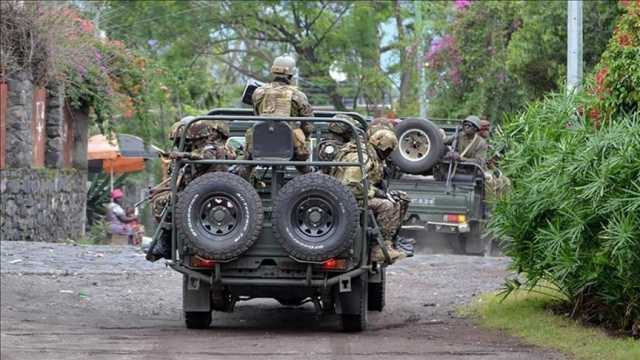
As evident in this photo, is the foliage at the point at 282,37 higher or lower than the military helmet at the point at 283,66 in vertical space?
higher

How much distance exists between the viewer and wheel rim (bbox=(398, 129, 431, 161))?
20.4 meters

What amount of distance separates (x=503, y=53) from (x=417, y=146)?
9.04 metres

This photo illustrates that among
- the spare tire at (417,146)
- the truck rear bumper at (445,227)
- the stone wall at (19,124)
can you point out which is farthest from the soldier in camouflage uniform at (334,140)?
the stone wall at (19,124)

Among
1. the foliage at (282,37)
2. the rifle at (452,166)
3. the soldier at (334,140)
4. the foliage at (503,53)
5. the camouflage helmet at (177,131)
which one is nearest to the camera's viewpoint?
the camouflage helmet at (177,131)

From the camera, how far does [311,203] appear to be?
1142 cm

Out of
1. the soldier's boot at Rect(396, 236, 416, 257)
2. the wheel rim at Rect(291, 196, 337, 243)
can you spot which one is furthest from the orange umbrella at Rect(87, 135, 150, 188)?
the wheel rim at Rect(291, 196, 337, 243)

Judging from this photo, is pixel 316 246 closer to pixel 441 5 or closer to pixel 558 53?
pixel 558 53

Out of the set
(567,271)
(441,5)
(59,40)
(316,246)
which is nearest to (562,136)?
(567,271)

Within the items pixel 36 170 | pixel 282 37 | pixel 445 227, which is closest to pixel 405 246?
pixel 445 227

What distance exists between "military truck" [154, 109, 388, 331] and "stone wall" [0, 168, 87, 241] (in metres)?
10.9

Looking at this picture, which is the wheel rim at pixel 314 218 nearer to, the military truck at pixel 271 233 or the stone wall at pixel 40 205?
the military truck at pixel 271 233

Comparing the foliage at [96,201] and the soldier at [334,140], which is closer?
the soldier at [334,140]

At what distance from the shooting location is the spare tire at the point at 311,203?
446 inches

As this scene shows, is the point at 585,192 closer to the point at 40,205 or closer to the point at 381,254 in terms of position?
the point at 381,254
